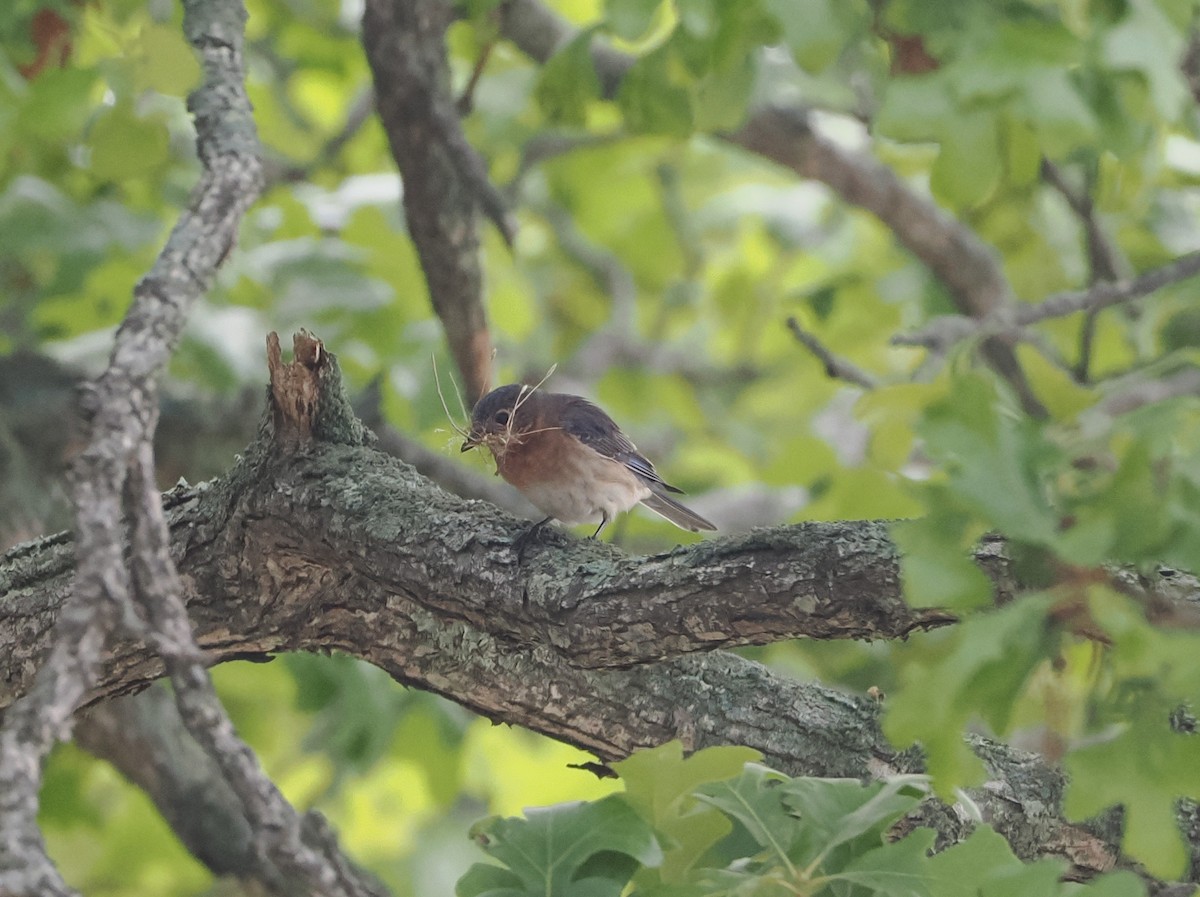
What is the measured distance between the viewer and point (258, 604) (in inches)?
114

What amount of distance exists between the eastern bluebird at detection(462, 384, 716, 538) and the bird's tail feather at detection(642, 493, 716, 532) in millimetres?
115

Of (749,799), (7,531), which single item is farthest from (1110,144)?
(7,531)

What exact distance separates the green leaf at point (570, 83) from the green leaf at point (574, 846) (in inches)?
93.6

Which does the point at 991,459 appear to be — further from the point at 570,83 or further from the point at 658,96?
the point at 570,83

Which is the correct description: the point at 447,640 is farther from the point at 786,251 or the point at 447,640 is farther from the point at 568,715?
the point at 786,251

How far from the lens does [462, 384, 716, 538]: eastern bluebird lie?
13.2 ft

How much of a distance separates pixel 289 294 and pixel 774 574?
348 cm

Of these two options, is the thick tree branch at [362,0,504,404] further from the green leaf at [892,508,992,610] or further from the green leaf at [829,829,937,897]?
the green leaf at [892,508,992,610]

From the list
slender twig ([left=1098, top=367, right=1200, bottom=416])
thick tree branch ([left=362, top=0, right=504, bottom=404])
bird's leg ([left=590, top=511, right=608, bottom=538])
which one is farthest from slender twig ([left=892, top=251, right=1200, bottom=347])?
thick tree branch ([left=362, top=0, right=504, bottom=404])

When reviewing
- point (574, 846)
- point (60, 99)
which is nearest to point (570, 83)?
point (60, 99)

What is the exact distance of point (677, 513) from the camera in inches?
200

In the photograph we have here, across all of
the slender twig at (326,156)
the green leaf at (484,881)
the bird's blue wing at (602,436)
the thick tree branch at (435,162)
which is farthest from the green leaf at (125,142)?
the slender twig at (326,156)

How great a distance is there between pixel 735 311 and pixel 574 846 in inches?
253

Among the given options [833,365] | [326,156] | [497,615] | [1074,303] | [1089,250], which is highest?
[326,156]
